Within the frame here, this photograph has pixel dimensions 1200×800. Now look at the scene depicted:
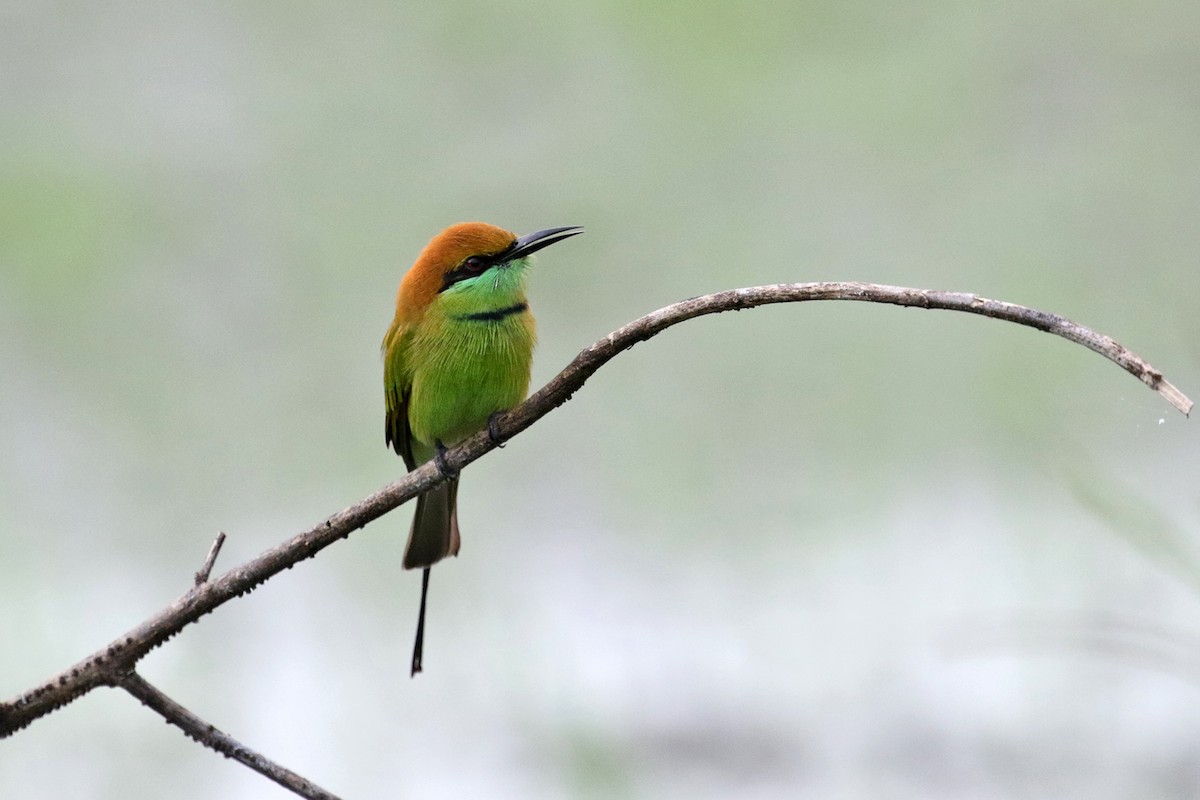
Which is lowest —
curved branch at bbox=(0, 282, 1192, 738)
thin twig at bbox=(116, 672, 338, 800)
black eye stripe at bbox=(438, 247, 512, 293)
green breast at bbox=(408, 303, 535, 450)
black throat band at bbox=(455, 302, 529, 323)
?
thin twig at bbox=(116, 672, 338, 800)

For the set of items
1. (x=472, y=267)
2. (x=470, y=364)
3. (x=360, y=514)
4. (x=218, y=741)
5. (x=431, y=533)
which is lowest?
(x=218, y=741)

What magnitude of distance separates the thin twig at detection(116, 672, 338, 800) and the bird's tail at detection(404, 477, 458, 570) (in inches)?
25.7

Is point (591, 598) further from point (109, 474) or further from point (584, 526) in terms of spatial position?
point (109, 474)

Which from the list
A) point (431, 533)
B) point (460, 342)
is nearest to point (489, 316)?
point (460, 342)

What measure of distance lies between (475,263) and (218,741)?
90 centimetres

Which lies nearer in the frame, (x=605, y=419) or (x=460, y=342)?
(x=460, y=342)

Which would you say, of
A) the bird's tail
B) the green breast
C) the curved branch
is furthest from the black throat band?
the curved branch

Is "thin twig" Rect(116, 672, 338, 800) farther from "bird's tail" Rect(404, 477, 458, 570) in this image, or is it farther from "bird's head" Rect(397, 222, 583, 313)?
"bird's head" Rect(397, 222, 583, 313)

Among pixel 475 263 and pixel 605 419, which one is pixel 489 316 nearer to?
pixel 475 263

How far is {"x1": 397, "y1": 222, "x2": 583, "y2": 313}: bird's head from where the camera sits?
1783mm

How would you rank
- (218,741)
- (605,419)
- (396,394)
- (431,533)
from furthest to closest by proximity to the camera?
(605,419), (396,394), (431,533), (218,741)

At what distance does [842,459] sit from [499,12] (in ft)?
4.24

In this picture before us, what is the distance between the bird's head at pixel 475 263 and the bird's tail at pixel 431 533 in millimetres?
282

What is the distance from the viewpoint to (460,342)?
1.78 metres
